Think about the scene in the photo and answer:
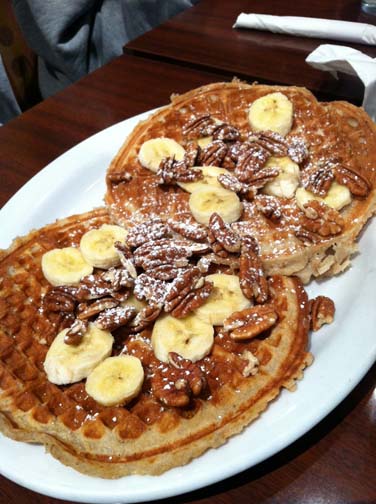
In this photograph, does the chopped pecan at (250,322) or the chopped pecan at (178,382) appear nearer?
the chopped pecan at (178,382)

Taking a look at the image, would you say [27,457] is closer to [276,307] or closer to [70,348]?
[70,348]

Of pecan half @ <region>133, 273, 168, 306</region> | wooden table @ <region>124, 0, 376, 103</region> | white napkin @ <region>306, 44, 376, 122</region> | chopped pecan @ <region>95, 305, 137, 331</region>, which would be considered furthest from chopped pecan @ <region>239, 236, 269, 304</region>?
wooden table @ <region>124, 0, 376, 103</region>

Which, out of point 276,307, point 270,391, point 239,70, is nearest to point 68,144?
point 239,70

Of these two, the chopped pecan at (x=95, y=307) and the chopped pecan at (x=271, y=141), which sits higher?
the chopped pecan at (x=271, y=141)

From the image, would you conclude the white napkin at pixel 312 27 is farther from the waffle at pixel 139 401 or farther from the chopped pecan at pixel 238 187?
the waffle at pixel 139 401

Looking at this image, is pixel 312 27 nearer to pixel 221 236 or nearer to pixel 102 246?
pixel 221 236

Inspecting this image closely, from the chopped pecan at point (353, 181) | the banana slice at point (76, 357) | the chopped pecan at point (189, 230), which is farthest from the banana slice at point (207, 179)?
the banana slice at point (76, 357)

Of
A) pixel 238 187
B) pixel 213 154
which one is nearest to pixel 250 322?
pixel 238 187
